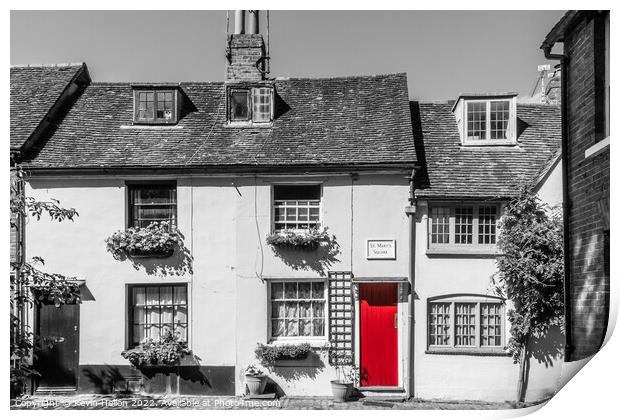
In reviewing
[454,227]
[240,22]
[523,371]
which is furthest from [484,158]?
[240,22]

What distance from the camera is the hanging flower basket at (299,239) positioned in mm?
9445

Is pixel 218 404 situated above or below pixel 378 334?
below

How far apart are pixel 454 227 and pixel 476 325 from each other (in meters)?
1.33

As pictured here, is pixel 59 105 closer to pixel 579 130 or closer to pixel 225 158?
pixel 225 158

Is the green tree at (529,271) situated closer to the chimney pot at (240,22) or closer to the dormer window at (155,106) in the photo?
the chimney pot at (240,22)

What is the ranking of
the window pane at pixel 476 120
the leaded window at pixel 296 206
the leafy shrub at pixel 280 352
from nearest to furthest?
the leafy shrub at pixel 280 352
the window pane at pixel 476 120
the leaded window at pixel 296 206

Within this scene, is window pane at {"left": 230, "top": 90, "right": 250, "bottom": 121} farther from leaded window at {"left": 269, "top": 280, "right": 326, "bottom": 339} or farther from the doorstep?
the doorstep

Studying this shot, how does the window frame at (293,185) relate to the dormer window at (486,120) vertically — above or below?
below

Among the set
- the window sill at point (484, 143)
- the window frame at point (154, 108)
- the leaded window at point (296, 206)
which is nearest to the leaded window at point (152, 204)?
the window frame at point (154, 108)

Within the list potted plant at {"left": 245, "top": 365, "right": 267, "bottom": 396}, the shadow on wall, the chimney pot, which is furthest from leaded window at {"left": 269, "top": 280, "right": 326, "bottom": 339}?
the chimney pot

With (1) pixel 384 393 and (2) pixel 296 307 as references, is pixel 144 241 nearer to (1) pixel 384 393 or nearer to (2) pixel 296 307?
(2) pixel 296 307

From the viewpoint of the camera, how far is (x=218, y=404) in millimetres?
8984

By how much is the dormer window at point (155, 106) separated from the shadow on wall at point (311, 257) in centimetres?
255
